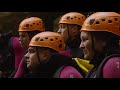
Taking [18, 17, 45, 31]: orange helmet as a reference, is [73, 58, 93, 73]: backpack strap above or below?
below

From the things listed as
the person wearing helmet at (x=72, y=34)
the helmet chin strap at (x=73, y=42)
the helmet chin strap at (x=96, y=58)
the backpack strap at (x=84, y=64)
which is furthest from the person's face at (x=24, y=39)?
the helmet chin strap at (x=96, y=58)

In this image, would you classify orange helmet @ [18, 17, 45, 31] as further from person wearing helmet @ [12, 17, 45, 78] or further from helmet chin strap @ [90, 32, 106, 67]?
helmet chin strap @ [90, 32, 106, 67]

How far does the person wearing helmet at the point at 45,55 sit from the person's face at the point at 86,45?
0.29 meters

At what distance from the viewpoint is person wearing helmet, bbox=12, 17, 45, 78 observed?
259 inches

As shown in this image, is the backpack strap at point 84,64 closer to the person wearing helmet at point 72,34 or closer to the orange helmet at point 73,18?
the person wearing helmet at point 72,34

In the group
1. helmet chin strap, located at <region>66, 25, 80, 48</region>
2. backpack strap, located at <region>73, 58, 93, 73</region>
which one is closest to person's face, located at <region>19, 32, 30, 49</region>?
helmet chin strap, located at <region>66, 25, 80, 48</region>

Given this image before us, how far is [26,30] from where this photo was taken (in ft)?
21.8

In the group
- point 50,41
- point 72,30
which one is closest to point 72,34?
point 72,30

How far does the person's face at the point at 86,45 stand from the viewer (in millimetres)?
6215

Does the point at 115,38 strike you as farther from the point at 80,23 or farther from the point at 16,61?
the point at 16,61

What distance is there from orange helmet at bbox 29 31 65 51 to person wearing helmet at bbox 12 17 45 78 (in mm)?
149

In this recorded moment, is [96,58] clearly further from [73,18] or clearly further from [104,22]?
[73,18]
